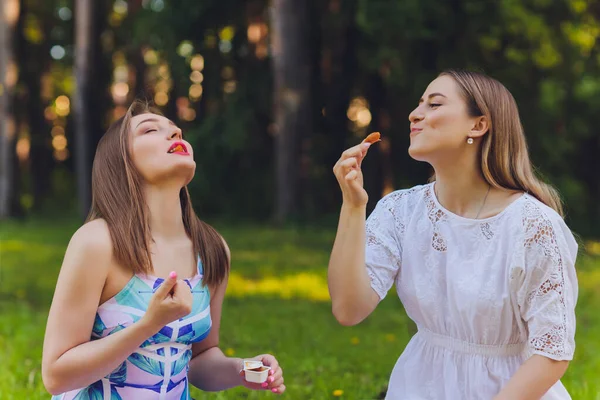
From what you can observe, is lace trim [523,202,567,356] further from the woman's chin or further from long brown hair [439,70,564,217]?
the woman's chin

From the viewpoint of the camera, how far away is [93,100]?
16.0 m

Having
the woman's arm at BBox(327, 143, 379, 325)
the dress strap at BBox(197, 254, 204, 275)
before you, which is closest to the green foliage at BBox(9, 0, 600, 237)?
the woman's arm at BBox(327, 143, 379, 325)

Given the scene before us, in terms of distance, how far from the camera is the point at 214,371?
8.96ft

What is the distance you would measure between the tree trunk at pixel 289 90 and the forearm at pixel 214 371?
10.9 m

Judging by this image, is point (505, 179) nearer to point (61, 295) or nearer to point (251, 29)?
point (61, 295)

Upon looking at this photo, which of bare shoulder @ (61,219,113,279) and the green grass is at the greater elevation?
bare shoulder @ (61,219,113,279)

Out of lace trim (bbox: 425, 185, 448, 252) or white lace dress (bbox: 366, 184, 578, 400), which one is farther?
lace trim (bbox: 425, 185, 448, 252)

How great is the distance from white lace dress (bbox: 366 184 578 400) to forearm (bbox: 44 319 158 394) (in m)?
0.92

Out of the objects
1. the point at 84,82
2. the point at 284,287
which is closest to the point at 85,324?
the point at 284,287

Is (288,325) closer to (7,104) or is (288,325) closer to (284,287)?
(284,287)

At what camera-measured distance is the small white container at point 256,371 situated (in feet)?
7.84

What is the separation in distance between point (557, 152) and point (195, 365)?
12.3 metres

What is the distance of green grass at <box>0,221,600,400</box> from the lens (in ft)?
15.0

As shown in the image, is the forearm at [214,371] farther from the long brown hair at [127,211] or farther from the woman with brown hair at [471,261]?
the woman with brown hair at [471,261]
